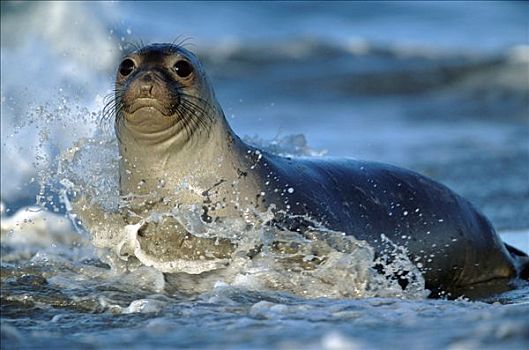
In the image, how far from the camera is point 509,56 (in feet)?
59.0

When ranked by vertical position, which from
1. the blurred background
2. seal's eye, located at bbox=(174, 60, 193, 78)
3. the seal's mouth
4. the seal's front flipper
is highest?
the blurred background

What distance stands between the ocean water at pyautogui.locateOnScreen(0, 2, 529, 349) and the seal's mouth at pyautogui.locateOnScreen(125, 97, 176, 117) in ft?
1.55

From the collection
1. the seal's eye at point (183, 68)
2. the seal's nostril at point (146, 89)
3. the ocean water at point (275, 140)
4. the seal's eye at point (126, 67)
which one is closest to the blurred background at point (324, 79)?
the ocean water at point (275, 140)

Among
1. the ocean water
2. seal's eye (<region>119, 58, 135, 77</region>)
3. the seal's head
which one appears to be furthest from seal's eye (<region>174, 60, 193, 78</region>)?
the ocean water

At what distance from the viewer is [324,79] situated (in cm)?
1756

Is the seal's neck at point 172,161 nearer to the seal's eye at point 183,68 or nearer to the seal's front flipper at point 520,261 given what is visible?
the seal's eye at point 183,68

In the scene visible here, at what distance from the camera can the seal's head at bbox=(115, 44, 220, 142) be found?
5.10m

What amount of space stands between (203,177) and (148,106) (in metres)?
0.38

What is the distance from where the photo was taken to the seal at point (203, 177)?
204 inches

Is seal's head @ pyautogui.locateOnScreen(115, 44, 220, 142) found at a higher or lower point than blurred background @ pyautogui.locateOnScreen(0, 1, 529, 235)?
lower

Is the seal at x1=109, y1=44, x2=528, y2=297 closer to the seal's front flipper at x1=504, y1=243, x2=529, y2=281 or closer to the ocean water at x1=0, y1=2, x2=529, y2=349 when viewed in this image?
the ocean water at x1=0, y1=2, x2=529, y2=349

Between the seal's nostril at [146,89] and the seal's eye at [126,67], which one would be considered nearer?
the seal's nostril at [146,89]

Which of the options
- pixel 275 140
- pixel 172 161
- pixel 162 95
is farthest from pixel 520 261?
pixel 162 95

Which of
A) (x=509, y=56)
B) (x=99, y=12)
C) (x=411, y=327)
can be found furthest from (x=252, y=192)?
(x=509, y=56)
